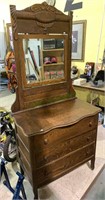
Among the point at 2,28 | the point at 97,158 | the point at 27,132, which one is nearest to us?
the point at 27,132

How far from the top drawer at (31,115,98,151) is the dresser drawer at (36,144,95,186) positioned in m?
0.21

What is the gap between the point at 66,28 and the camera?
1398 millimetres

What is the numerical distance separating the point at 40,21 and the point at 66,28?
Answer: 11.2 inches

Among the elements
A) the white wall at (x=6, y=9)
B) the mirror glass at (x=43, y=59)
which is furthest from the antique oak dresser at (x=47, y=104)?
the white wall at (x=6, y=9)

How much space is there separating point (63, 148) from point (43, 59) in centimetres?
83

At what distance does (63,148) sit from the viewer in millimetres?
1303

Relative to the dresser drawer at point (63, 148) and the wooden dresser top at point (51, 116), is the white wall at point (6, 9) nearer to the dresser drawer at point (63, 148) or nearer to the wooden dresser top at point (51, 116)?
the wooden dresser top at point (51, 116)

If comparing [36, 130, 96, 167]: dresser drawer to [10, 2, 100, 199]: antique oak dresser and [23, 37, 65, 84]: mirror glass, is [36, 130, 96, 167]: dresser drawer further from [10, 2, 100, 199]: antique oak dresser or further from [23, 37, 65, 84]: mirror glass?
[23, 37, 65, 84]: mirror glass

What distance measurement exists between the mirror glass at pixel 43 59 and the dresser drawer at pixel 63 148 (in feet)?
1.96

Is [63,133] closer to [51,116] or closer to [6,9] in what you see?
[51,116]

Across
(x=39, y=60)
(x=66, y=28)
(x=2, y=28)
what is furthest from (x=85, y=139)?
(x=2, y=28)

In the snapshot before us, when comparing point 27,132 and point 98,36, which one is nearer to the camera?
point 27,132

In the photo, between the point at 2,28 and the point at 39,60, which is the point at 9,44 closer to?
the point at 2,28

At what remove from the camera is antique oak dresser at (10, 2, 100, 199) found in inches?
45.8
